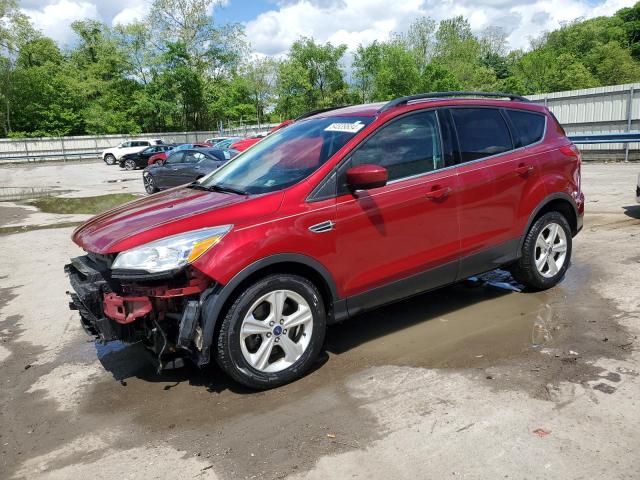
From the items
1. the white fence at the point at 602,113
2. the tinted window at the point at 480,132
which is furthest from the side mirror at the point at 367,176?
the white fence at the point at 602,113

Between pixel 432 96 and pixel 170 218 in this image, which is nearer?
pixel 170 218

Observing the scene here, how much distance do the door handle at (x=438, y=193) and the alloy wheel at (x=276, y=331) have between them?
1.37 metres

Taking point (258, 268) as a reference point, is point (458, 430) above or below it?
below

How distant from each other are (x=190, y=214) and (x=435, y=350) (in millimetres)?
2136

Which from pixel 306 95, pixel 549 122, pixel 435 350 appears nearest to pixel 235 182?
pixel 435 350

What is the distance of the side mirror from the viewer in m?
3.76

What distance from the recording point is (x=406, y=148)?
4.33 metres

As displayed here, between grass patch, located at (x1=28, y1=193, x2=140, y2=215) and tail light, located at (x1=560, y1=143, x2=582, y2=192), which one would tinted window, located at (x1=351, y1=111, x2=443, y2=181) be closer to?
tail light, located at (x1=560, y1=143, x2=582, y2=192)

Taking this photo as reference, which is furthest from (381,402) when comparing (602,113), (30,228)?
(602,113)

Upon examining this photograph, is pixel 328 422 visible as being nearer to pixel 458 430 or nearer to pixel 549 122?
pixel 458 430

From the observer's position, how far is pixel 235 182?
14.4 feet

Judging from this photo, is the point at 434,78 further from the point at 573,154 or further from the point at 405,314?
the point at 405,314

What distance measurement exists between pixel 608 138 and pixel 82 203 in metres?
15.8

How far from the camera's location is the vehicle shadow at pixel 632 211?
8666 mm
